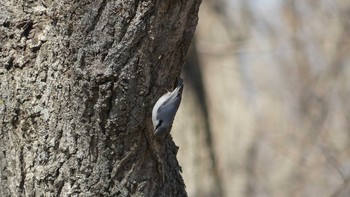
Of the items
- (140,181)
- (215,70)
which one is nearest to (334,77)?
(215,70)

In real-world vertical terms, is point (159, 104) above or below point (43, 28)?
below

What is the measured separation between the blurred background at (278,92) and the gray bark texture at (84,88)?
313 centimetres

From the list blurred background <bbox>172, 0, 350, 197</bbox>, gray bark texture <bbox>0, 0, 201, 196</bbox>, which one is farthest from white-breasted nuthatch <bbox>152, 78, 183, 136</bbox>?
blurred background <bbox>172, 0, 350, 197</bbox>

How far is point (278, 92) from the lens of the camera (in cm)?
1132

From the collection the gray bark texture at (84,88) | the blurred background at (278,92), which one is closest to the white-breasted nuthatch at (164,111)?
the gray bark texture at (84,88)

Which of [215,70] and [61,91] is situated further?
[215,70]

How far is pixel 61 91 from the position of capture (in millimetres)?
1958

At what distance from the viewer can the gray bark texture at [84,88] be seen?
1.92m

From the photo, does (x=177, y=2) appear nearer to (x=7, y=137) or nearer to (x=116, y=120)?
(x=116, y=120)

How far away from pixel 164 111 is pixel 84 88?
0.21 metres

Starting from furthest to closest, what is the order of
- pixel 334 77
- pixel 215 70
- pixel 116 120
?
1. pixel 215 70
2. pixel 334 77
3. pixel 116 120

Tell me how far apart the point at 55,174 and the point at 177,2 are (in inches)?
20.5

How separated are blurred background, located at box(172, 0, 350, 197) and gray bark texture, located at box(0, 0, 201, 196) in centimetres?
313

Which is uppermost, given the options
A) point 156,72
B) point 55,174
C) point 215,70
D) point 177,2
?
point 215,70
